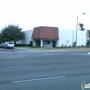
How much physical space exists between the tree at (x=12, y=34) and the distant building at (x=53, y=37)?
4652 millimetres

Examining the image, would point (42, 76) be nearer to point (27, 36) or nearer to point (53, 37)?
point (53, 37)

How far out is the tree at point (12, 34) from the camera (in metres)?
77.2

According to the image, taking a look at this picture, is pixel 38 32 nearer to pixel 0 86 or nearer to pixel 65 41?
pixel 65 41

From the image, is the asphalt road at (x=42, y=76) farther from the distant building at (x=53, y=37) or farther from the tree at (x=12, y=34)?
the tree at (x=12, y=34)

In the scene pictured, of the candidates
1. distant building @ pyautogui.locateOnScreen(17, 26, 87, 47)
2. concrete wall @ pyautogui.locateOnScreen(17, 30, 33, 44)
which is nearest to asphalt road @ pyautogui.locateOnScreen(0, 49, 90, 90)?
distant building @ pyautogui.locateOnScreen(17, 26, 87, 47)

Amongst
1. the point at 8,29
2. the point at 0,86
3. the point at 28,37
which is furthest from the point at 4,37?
the point at 0,86

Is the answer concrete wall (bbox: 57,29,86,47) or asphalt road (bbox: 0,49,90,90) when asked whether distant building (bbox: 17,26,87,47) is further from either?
asphalt road (bbox: 0,49,90,90)

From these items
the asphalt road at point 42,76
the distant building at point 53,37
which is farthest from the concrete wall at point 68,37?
the asphalt road at point 42,76

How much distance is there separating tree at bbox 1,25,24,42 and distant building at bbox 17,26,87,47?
4.65m

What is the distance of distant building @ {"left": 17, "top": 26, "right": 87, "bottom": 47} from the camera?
6761cm

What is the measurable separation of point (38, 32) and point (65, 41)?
9.68m

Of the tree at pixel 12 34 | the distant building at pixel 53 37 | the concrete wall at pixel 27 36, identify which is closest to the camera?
the distant building at pixel 53 37

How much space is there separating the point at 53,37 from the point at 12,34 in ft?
55.5

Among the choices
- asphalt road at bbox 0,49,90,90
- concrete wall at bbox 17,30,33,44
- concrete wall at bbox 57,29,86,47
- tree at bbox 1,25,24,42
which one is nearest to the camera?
asphalt road at bbox 0,49,90,90
